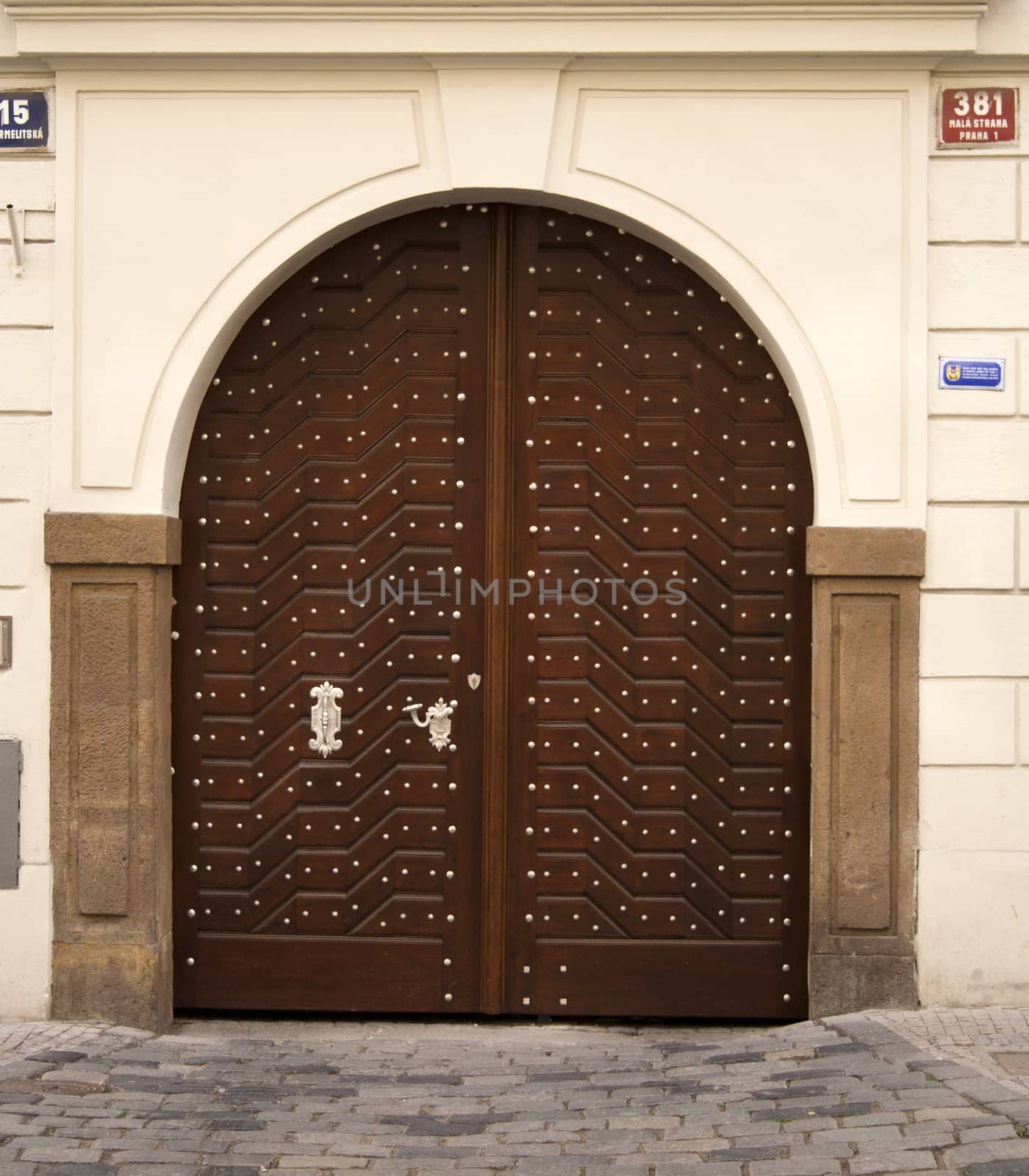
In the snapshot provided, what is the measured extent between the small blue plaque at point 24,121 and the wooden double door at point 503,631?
1084 mm

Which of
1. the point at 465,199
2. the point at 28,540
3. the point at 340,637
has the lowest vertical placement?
the point at 340,637

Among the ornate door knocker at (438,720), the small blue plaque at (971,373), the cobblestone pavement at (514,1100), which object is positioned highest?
the small blue plaque at (971,373)

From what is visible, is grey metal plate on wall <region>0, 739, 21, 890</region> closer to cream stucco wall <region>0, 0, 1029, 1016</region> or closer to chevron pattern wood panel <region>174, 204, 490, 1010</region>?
cream stucco wall <region>0, 0, 1029, 1016</region>

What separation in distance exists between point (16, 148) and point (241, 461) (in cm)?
148

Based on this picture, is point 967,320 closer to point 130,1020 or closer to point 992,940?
point 992,940

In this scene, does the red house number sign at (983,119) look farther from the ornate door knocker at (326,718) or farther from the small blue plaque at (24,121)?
the small blue plaque at (24,121)

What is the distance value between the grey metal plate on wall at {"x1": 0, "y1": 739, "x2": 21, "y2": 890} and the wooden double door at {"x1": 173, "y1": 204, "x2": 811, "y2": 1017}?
621 millimetres

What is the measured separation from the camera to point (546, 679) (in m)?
6.04

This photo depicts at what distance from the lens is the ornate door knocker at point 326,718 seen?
6055 millimetres

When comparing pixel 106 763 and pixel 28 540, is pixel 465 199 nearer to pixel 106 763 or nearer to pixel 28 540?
pixel 28 540

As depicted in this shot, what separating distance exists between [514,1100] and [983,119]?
13.2 ft

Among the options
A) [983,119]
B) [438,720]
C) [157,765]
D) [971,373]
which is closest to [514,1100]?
[438,720]

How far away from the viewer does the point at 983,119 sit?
18.9ft

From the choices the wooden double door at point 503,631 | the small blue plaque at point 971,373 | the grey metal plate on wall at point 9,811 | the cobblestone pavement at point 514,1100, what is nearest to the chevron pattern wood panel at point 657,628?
the wooden double door at point 503,631
